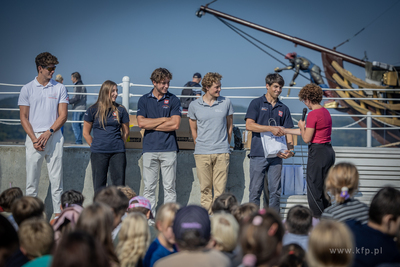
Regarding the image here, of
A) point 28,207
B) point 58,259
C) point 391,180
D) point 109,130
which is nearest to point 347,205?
point 58,259

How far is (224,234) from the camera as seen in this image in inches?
94.7

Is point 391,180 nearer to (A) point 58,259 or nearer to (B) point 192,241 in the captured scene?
(B) point 192,241

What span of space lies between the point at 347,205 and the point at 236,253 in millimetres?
1006

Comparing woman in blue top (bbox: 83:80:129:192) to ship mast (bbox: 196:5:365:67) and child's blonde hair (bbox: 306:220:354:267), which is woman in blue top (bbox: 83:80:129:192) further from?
ship mast (bbox: 196:5:365:67)

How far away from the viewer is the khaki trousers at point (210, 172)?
4.67 meters

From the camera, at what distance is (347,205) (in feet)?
9.40

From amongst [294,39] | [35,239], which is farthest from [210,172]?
[294,39]

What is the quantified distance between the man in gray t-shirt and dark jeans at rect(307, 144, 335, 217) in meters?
1.01

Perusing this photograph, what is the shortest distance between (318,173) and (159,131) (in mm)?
1954

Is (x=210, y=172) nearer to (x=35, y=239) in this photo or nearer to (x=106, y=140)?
(x=106, y=140)

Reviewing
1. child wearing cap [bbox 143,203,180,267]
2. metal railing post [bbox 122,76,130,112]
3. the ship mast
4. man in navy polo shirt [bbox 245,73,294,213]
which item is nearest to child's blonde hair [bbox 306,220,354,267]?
child wearing cap [bbox 143,203,180,267]

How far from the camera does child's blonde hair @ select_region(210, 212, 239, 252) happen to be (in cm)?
240

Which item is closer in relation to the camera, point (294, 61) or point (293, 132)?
point (293, 132)

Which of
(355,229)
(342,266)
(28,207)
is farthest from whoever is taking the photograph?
(28,207)
